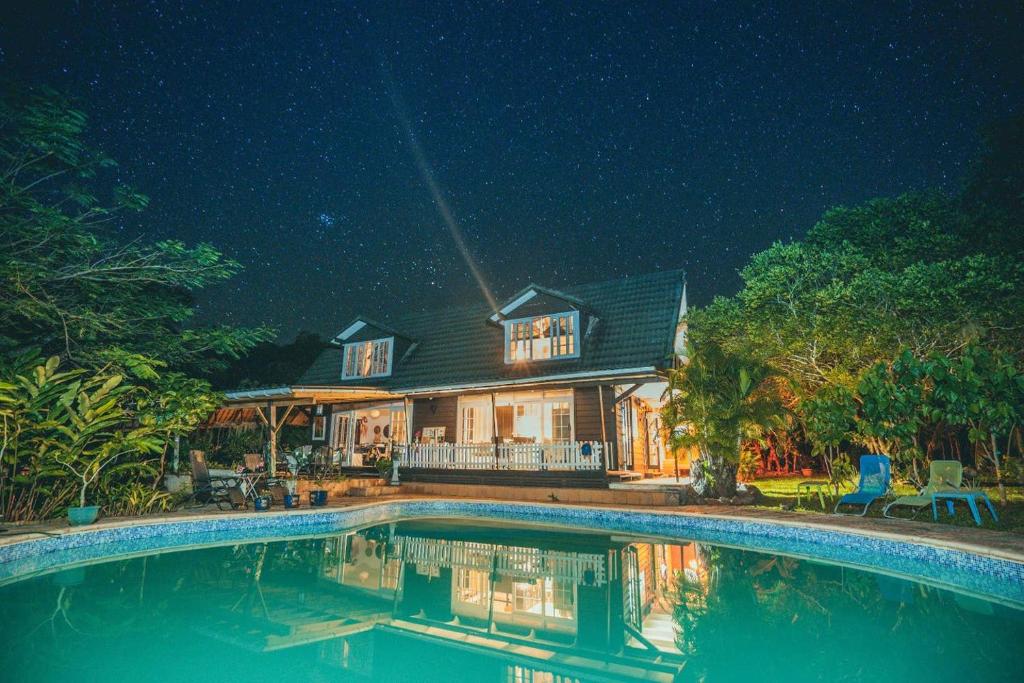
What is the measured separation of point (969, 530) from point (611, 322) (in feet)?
35.2

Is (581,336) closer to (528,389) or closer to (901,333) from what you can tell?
(528,389)

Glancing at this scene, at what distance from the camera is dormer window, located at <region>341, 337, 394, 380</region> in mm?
21172

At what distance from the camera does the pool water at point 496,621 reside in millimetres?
4434

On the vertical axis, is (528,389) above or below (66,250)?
below

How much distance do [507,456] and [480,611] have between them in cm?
974

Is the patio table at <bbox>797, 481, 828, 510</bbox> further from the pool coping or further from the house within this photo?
the house

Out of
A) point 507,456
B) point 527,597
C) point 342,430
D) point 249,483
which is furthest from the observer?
point 342,430

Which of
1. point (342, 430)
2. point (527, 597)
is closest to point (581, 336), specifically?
point (342, 430)

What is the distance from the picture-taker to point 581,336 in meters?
17.4

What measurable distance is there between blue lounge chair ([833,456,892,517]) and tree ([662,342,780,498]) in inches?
82.5

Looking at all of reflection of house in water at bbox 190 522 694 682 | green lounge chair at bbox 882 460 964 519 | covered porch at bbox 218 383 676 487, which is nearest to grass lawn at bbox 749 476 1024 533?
green lounge chair at bbox 882 460 964 519

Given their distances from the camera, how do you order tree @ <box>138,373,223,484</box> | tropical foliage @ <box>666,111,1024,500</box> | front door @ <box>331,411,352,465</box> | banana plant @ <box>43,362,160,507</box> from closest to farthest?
banana plant @ <box>43,362,160,507</box> < tropical foliage @ <box>666,111,1024,500</box> < tree @ <box>138,373,223,484</box> < front door @ <box>331,411,352,465</box>

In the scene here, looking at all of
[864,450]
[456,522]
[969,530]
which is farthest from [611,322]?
[864,450]

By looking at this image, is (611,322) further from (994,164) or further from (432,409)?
(994,164)
